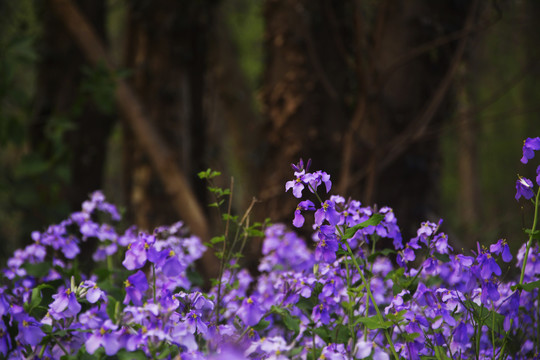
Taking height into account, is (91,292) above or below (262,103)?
below

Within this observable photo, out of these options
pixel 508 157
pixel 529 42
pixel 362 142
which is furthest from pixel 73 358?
pixel 508 157

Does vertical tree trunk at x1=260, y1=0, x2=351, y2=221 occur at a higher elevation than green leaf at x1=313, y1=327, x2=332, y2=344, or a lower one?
higher

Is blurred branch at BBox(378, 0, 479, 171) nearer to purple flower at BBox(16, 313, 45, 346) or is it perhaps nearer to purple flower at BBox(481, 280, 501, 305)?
purple flower at BBox(481, 280, 501, 305)

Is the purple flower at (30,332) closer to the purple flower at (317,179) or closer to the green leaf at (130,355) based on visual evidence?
the green leaf at (130,355)

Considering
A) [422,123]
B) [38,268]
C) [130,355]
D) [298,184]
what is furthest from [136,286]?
[422,123]

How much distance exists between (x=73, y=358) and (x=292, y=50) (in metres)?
2.94

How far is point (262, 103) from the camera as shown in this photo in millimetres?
3936

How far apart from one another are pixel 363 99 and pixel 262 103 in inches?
34.1

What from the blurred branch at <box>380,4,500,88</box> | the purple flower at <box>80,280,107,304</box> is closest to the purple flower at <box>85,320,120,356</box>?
the purple flower at <box>80,280,107,304</box>

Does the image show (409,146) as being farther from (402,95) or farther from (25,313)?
(25,313)

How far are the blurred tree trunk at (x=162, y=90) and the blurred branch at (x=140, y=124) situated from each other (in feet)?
0.59

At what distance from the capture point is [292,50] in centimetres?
379

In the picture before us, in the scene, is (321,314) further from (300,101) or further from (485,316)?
(300,101)

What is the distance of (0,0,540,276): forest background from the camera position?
332 centimetres
